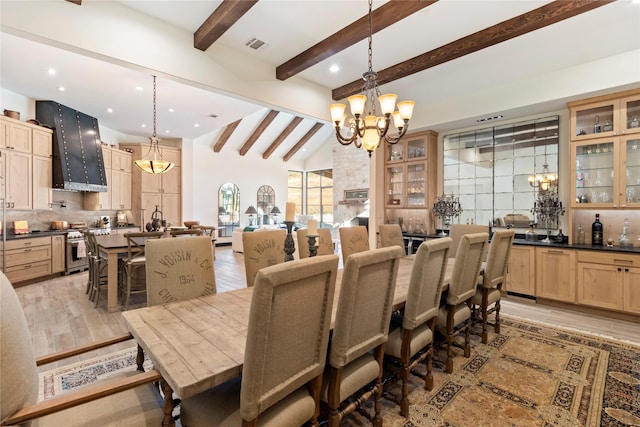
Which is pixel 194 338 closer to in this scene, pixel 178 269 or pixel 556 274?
pixel 178 269

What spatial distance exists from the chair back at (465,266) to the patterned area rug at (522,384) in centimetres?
61

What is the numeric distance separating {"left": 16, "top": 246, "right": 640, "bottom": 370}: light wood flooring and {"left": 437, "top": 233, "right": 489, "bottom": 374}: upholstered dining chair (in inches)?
68.0

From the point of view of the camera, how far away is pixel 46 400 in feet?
3.59

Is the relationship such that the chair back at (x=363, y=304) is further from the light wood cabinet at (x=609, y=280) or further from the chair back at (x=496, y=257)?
the light wood cabinet at (x=609, y=280)

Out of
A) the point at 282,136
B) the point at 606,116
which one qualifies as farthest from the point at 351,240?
the point at 282,136

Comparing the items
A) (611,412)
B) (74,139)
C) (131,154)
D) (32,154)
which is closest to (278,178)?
(131,154)

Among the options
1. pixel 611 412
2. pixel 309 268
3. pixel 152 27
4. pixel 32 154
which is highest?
pixel 152 27

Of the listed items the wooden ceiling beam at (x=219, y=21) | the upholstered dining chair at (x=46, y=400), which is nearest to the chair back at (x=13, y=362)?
the upholstered dining chair at (x=46, y=400)

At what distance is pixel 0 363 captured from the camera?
37.8 inches

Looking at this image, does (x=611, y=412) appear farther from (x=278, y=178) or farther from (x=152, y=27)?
(x=278, y=178)

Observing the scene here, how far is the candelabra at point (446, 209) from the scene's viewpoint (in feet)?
17.1

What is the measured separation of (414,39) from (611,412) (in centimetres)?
359

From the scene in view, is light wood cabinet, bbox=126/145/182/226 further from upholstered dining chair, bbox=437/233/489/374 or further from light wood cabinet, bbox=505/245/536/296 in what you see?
light wood cabinet, bbox=505/245/536/296

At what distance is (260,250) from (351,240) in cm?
124
